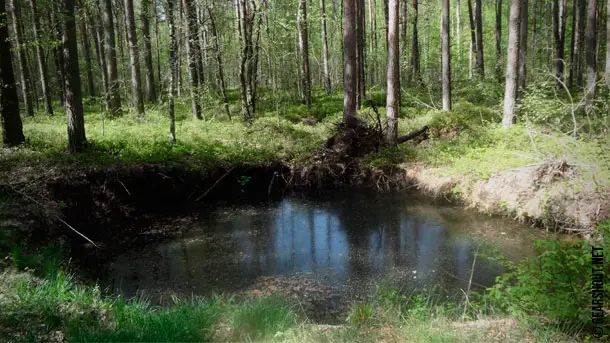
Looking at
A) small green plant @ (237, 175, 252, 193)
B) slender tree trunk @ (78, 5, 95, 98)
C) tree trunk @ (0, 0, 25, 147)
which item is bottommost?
small green plant @ (237, 175, 252, 193)

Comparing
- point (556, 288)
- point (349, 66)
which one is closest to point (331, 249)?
point (556, 288)

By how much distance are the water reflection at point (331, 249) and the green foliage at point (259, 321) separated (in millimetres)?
2243

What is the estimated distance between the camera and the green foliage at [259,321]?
3.95 m

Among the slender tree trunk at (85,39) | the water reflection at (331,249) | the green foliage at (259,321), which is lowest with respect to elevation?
the water reflection at (331,249)

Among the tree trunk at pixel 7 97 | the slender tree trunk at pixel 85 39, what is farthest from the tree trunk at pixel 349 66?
the tree trunk at pixel 7 97

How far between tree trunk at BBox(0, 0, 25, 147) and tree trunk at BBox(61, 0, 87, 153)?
1351 millimetres

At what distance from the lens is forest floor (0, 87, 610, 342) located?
153 inches

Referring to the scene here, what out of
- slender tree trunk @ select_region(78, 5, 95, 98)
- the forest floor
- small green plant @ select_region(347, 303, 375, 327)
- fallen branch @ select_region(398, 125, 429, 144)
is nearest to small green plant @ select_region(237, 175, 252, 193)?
the forest floor

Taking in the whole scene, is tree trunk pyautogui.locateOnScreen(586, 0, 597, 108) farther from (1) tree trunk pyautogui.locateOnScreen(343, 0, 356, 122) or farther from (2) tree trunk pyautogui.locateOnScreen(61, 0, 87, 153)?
(2) tree trunk pyautogui.locateOnScreen(61, 0, 87, 153)

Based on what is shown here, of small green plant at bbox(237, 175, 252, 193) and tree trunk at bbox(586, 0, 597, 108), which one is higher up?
tree trunk at bbox(586, 0, 597, 108)

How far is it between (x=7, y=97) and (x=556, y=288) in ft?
39.3

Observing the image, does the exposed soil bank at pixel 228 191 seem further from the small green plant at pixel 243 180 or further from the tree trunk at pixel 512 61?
the tree trunk at pixel 512 61

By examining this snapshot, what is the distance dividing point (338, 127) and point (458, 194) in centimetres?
495

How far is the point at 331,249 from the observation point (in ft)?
27.3
